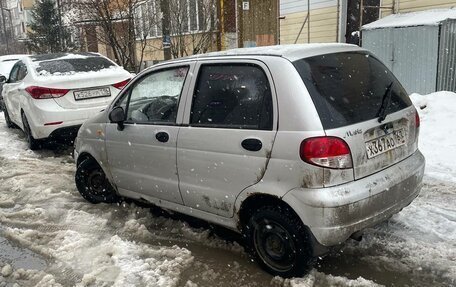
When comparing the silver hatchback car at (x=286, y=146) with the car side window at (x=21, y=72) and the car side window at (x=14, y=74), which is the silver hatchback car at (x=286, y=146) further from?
the car side window at (x=14, y=74)

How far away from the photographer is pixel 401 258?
3549 millimetres

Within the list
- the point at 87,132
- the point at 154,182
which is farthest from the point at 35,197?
the point at 154,182

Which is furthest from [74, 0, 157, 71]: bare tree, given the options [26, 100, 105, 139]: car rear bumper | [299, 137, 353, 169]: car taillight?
[299, 137, 353, 169]: car taillight

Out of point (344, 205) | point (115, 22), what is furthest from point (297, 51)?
point (115, 22)

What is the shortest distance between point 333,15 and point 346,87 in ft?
36.5

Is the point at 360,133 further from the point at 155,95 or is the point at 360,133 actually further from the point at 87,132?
the point at 87,132

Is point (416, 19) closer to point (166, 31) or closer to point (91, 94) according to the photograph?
point (91, 94)

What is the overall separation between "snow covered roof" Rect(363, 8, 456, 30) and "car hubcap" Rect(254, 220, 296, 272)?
7345 mm

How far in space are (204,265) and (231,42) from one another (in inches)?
629

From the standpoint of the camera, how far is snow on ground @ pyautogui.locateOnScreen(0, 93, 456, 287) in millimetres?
3400

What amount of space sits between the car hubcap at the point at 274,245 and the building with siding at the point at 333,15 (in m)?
8.68

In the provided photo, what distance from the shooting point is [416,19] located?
982 cm

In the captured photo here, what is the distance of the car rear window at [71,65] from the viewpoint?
7562 mm

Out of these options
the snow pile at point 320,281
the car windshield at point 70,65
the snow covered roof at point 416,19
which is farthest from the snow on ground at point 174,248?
the snow covered roof at point 416,19
